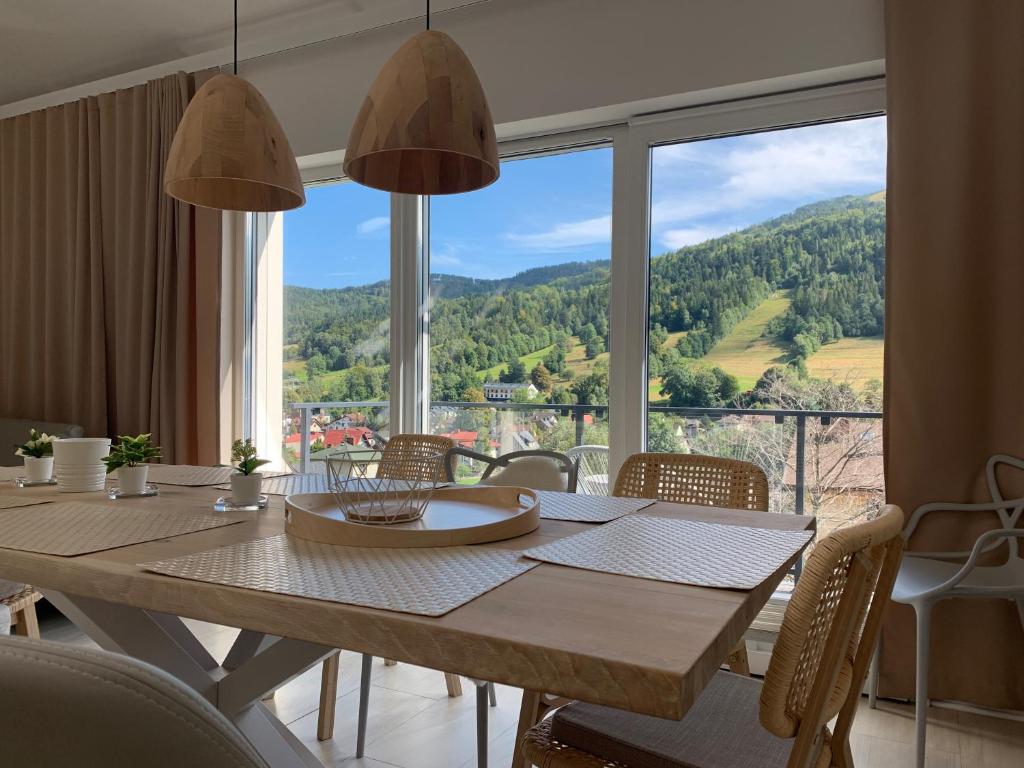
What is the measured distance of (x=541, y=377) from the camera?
3.44 m

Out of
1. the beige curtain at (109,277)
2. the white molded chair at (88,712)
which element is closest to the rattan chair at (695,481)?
the white molded chair at (88,712)

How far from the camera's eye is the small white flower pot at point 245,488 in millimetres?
1680

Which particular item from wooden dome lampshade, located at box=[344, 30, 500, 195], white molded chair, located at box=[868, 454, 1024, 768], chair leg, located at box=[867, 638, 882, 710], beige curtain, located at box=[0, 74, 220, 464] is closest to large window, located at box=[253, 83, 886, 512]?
white molded chair, located at box=[868, 454, 1024, 768]

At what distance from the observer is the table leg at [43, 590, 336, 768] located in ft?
4.22

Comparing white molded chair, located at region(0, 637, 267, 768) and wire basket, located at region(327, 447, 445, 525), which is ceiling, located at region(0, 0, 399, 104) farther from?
white molded chair, located at region(0, 637, 267, 768)

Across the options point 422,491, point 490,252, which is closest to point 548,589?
point 422,491

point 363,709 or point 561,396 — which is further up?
point 561,396

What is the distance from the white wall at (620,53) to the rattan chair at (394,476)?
1448 mm

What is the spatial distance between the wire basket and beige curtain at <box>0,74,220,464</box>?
106 inches

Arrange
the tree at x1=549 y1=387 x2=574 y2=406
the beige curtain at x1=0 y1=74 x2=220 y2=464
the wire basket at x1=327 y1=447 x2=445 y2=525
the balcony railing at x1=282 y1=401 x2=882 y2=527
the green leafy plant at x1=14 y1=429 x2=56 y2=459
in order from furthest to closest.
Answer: the beige curtain at x1=0 y1=74 x2=220 y2=464
the tree at x1=549 y1=387 x2=574 y2=406
the balcony railing at x1=282 y1=401 x2=882 y2=527
the green leafy plant at x1=14 y1=429 x2=56 y2=459
the wire basket at x1=327 y1=447 x2=445 y2=525

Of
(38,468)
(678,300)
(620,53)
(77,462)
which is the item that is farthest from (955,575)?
(38,468)

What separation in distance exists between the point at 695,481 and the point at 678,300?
3.92ft

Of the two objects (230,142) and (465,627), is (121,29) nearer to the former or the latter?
(230,142)

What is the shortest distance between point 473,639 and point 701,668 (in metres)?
0.24
